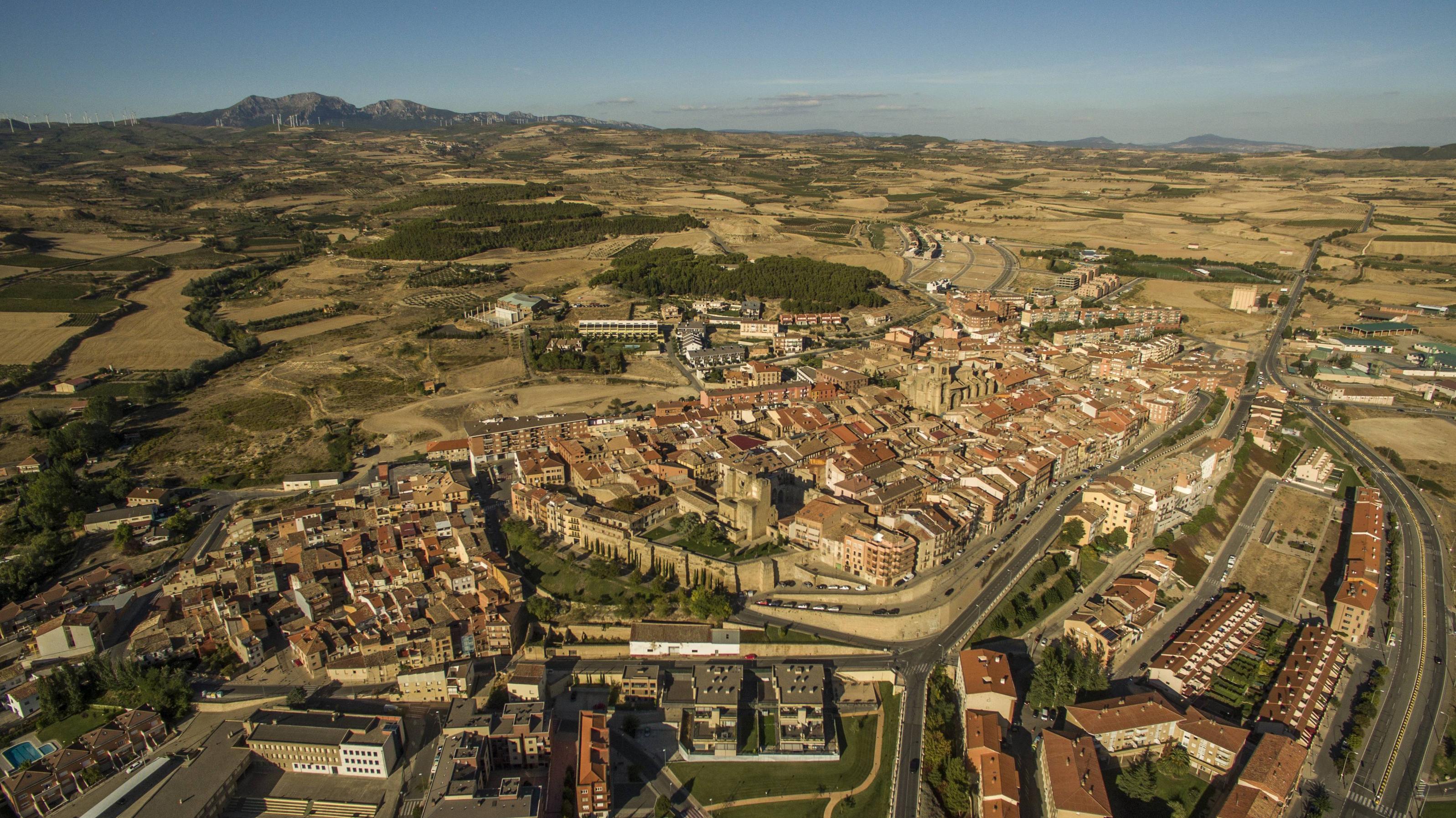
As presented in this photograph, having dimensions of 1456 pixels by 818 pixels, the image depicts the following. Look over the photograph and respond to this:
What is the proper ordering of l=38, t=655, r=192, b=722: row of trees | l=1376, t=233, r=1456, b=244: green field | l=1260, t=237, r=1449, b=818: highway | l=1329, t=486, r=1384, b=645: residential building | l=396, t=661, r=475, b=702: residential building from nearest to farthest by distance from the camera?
1. l=1260, t=237, r=1449, b=818: highway
2. l=38, t=655, r=192, b=722: row of trees
3. l=396, t=661, r=475, b=702: residential building
4. l=1329, t=486, r=1384, b=645: residential building
5. l=1376, t=233, r=1456, b=244: green field

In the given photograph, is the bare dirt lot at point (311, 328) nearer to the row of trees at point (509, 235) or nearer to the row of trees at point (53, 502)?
the row of trees at point (53, 502)

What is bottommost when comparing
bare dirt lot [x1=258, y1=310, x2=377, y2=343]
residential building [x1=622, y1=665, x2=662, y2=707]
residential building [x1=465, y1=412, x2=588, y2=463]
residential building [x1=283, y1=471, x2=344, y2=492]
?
residential building [x1=622, y1=665, x2=662, y2=707]

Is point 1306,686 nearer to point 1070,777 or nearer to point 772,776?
point 1070,777

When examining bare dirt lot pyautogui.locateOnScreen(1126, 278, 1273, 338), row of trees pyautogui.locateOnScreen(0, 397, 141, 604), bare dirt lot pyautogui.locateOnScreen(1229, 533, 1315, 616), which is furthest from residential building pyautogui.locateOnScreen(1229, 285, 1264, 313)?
row of trees pyautogui.locateOnScreen(0, 397, 141, 604)

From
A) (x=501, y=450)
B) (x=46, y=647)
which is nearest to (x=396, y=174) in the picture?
(x=501, y=450)

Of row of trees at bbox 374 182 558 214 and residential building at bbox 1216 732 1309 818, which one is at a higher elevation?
row of trees at bbox 374 182 558 214

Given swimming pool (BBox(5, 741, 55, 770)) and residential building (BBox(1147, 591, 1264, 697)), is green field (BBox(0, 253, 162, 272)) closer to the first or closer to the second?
swimming pool (BBox(5, 741, 55, 770))

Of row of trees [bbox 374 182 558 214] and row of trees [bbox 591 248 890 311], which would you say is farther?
row of trees [bbox 374 182 558 214]
